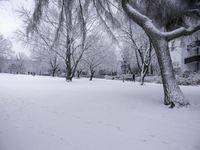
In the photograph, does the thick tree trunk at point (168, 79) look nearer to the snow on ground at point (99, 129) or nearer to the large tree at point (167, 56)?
the large tree at point (167, 56)

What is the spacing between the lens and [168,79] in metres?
6.97

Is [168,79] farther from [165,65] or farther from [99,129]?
[99,129]

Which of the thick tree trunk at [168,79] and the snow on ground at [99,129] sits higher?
the thick tree trunk at [168,79]

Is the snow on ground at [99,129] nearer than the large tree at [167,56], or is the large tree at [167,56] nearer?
the snow on ground at [99,129]

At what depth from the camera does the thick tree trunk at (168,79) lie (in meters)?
6.69

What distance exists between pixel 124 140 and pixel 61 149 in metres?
1.29

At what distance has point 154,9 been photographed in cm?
853

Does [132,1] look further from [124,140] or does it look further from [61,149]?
[61,149]

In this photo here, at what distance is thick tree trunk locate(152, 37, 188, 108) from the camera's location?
6688 mm

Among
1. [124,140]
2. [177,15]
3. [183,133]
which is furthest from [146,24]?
[124,140]

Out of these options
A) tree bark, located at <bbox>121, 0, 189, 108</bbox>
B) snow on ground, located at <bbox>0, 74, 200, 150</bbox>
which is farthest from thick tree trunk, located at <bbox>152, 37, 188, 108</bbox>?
snow on ground, located at <bbox>0, 74, 200, 150</bbox>

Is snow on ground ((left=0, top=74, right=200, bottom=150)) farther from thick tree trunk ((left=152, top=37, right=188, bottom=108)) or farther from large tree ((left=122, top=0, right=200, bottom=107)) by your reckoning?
large tree ((left=122, top=0, right=200, bottom=107))

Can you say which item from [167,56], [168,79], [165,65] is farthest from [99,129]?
[167,56]

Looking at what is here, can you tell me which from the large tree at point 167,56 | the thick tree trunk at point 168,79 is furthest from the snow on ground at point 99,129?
the large tree at point 167,56
